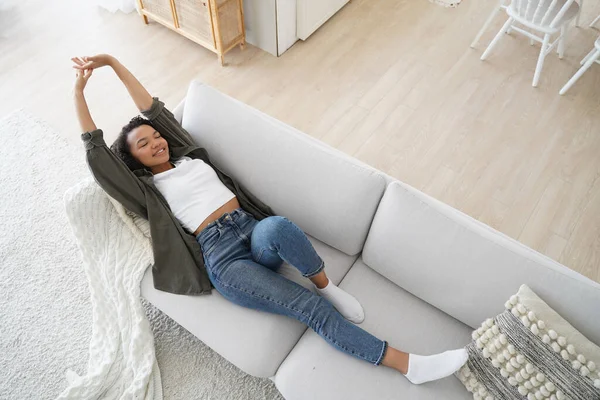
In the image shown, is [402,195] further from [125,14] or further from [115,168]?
[125,14]

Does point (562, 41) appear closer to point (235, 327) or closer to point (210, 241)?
point (210, 241)

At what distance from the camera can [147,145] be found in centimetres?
166

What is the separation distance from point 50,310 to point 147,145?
2.88ft

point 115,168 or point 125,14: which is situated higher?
point 115,168

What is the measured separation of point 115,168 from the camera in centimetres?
153

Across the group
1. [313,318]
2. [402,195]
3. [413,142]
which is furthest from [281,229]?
[413,142]

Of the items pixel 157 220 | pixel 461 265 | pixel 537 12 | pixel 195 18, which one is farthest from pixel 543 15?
pixel 157 220

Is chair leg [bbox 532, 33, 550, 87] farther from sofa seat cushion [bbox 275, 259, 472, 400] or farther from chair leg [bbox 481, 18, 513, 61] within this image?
sofa seat cushion [bbox 275, 259, 472, 400]

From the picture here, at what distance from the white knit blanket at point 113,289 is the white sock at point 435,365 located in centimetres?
92

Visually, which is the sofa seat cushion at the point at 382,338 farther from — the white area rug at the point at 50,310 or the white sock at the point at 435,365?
the white area rug at the point at 50,310

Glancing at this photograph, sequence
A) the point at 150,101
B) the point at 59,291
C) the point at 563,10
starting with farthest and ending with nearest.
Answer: the point at 563,10
the point at 59,291
the point at 150,101

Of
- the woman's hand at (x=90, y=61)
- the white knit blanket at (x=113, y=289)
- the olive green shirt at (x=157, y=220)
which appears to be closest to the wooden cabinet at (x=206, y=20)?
the woman's hand at (x=90, y=61)

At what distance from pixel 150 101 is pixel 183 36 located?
1462 mm

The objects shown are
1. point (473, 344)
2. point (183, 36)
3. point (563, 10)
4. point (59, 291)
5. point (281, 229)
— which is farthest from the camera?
point (183, 36)
